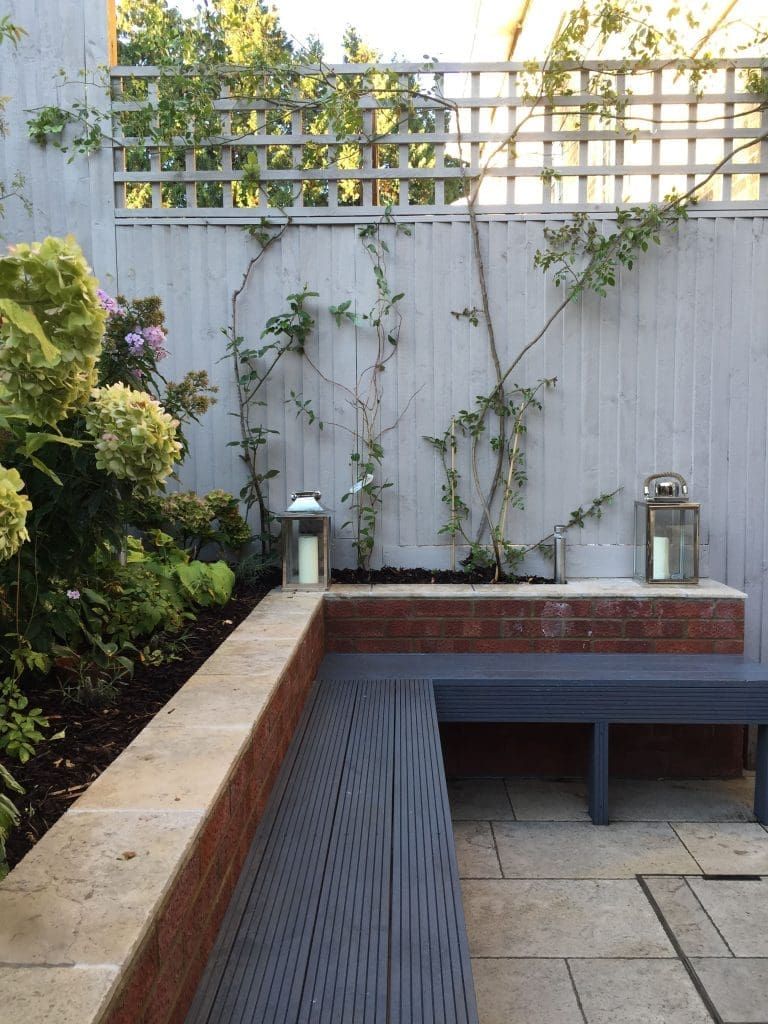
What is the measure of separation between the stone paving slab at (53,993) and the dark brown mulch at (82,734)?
416 millimetres

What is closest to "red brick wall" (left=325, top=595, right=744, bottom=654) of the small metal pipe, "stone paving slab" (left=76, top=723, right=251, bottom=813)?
the small metal pipe

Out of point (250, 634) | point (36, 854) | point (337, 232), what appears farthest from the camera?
point (337, 232)

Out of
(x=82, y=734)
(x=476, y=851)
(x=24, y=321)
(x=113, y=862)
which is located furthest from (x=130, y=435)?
(x=476, y=851)

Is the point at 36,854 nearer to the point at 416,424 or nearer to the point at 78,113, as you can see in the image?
the point at 416,424

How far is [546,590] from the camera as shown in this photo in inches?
146

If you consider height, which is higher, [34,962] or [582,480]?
[582,480]

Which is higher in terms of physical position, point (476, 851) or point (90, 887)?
point (90, 887)

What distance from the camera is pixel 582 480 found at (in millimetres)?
4043

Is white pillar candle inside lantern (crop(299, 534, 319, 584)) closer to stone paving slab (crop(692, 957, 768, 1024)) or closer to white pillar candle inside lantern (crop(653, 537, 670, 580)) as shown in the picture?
white pillar candle inside lantern (crop(653, 537, 670, 580))

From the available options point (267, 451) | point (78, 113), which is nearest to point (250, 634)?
point (267, 451)

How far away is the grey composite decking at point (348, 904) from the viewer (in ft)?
4.36

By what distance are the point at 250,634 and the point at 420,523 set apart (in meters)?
1.35

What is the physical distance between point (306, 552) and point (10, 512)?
2.88 m

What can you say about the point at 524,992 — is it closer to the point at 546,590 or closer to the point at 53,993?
the point at 53,993
